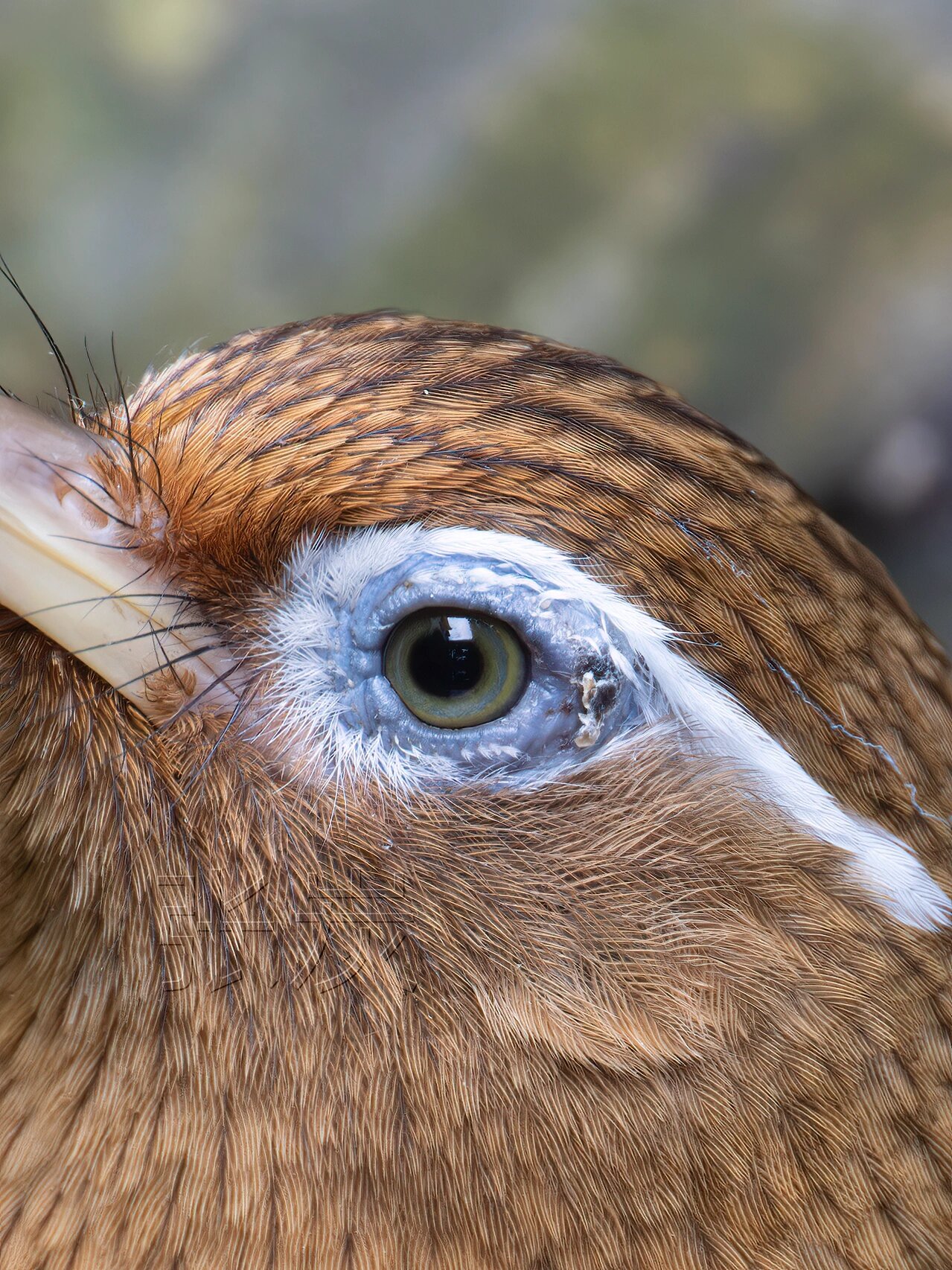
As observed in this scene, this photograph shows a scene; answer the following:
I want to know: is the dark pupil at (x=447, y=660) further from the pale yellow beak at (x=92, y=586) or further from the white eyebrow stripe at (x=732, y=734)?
the pale yellow beak at (x=92, y=586)

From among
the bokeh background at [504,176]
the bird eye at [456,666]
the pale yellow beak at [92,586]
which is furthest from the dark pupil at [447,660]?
the bokeh background at [504,176]

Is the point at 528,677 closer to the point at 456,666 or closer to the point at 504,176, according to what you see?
the point at 456,666

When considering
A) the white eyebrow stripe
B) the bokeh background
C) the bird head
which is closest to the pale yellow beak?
the bird head

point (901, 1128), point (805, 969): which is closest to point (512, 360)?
point (805, 969)

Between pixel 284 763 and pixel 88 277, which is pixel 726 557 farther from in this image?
pixel 88 277

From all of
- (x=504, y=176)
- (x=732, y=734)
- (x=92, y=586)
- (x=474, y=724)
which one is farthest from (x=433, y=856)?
(x=504, y=176)

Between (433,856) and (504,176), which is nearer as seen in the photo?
(433,856)

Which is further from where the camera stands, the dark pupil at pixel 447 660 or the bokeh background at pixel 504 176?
the bokeh background at pixel 504 176

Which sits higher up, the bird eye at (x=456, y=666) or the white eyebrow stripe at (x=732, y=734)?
the white eyebrow stripe at (x=732, y=734)
